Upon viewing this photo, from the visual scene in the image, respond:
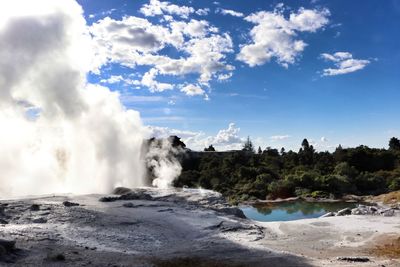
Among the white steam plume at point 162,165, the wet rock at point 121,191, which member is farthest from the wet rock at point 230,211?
the white steam plume at point 162,165

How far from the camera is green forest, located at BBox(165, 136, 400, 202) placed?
62562mm

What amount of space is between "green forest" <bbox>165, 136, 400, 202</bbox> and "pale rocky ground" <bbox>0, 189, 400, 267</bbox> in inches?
1191

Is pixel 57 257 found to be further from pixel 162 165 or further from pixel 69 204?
pixel 162 165

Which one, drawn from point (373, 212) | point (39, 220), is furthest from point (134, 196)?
point (373, 212)

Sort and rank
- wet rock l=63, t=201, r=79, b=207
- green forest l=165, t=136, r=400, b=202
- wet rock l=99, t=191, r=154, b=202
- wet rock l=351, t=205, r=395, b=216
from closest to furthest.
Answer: wet rock l=63, t=201, r=79, b=207 → wet rock l=99, t=191, r=154, b=202 → wet rock l=351, t=205, r=395, b=216 → green forest l=165, t=136, r=400, b=202

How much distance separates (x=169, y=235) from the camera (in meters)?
24.4

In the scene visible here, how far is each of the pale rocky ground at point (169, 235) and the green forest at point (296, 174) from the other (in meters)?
30.2

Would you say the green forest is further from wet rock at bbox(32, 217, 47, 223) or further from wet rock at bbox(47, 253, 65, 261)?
wet rock at bbox(47, 253, 65, 261)

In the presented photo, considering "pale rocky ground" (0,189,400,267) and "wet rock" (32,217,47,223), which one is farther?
"wet rock" (32,217,47,223)

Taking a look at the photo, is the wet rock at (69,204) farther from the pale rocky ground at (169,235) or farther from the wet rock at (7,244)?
the wet rock at (7,244)

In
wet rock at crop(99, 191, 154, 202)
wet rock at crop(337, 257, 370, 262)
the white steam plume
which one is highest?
the white steam plume

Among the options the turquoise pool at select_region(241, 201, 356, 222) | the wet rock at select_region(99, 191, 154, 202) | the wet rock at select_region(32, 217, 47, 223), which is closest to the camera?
the wet rock at select_region(32, 217, 47, 223)

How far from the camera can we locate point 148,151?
59156 mm

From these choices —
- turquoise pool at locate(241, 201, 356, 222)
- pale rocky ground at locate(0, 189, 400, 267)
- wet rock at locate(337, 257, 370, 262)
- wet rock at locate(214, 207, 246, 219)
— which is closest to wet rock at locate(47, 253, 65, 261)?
pale rocky ground at locate(0, 189, 400, 267)
